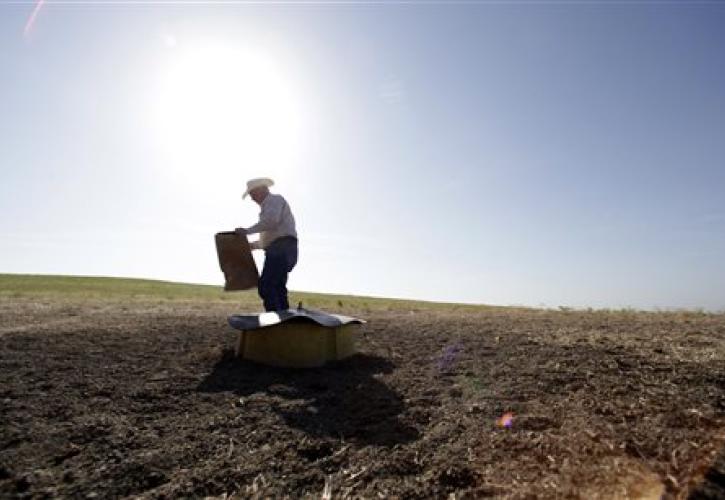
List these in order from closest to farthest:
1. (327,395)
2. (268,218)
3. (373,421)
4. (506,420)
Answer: (506,420) → (373,421) → (327,395) → (268,218)

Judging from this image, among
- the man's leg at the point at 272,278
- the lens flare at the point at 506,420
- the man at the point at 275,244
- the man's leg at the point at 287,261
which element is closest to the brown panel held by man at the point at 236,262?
the man at the point at 275,244

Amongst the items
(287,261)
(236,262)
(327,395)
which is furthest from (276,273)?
(327,395)

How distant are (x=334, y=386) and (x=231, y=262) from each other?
349cm

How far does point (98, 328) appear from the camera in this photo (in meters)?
A: 8.58

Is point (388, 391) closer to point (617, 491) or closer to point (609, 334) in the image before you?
point (617, 491)

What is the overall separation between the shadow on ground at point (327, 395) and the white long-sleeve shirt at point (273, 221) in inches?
69.4

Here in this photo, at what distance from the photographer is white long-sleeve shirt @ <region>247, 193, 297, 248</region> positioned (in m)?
7.64

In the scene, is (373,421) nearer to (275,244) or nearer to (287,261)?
(287,261)

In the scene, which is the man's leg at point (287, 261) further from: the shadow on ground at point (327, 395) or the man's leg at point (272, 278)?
the shadow on ground at point (327, 395)

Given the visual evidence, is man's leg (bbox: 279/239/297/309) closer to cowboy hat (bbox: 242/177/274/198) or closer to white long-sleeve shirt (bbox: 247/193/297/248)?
white long-sleeve shirt (bbox: 247/193/297/248)

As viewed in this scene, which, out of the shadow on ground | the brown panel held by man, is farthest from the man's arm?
the shadow on ground

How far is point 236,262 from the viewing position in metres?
8.26

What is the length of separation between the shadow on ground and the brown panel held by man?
5.45ft

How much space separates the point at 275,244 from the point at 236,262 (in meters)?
0.85
